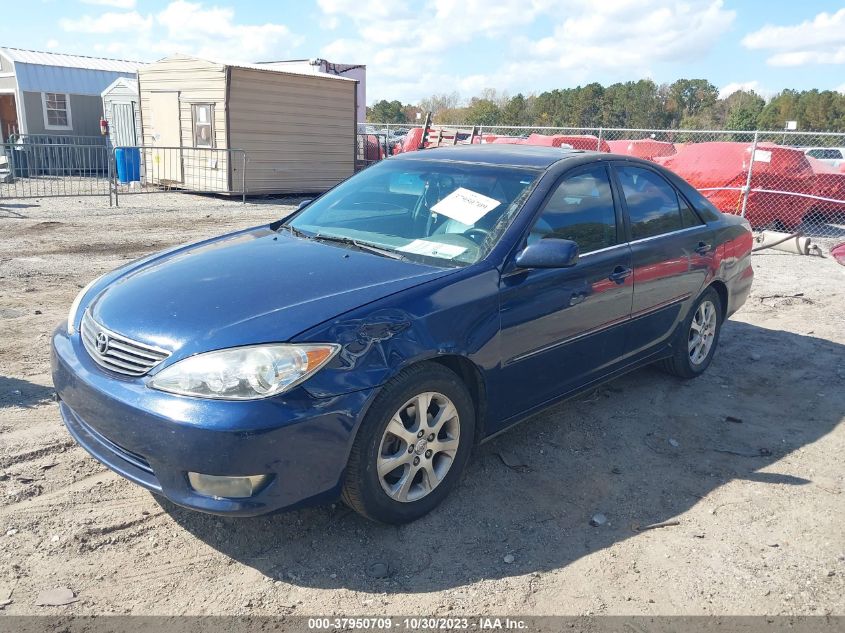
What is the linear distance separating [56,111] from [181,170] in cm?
1152

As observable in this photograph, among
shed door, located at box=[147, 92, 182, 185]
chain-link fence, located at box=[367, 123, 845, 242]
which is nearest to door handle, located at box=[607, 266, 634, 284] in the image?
chain-link fence, located at box=[367, 123, 845, 242]

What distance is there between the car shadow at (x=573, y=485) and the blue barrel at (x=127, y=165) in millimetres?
16587

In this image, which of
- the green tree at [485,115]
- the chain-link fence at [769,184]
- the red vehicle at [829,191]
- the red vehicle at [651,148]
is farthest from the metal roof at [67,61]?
the green tree at [485,115]

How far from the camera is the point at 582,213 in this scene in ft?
13.6

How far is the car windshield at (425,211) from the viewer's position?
12.1 ft

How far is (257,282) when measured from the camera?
3295 mm

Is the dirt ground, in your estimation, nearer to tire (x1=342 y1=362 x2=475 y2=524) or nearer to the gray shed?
tire (x1=342 y1=362 x2=475 y2=524)

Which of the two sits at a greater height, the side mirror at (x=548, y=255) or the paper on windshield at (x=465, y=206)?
the paper on windshield at (x=465, y=206)

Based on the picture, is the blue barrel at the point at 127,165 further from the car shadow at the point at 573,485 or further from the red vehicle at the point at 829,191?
the car shadow at the point at 573,485

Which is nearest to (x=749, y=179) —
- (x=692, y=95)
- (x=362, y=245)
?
(x=362, y=245)

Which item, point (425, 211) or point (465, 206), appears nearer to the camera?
point (465, 206)

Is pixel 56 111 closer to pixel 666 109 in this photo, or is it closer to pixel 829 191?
pixel 829 191

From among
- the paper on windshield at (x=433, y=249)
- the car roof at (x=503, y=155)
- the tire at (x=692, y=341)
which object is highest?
the car roof at (x=503, y=155)

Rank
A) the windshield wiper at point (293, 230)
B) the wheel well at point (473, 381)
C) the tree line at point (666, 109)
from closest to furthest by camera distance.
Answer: the wheel well at point (473, 381) → the windshield wiper at point (293, 230) → the tree line at point (666, 109)
